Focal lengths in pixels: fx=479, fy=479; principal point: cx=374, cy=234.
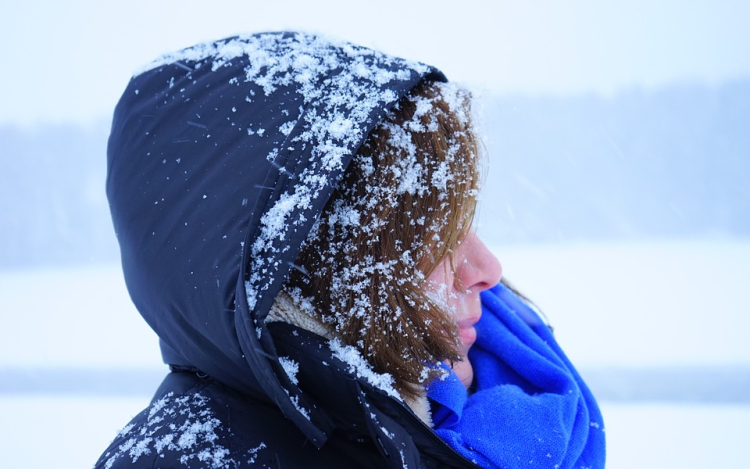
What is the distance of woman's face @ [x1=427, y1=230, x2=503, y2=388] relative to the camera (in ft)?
2.78

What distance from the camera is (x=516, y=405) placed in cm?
92

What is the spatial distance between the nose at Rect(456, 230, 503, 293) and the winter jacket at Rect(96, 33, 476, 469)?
0.29 m

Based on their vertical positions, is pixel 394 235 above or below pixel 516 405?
above

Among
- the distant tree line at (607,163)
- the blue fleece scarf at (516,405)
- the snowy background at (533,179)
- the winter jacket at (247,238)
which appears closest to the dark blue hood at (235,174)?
the winter jacket at (247,238)

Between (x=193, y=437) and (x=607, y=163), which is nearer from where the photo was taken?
(x=193, y=437)

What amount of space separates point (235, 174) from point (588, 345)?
82.1 inches

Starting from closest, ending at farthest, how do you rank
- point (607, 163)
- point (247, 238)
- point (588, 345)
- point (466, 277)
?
point (247, 238), point (466, 277), point (588, 345), point (607, 163)

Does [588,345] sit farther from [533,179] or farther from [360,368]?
[360,368]

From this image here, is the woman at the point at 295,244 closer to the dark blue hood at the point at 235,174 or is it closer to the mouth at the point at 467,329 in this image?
the dark blue hood at the point at 235,174

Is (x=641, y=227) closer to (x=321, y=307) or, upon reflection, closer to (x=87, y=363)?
(x=321, y=307)

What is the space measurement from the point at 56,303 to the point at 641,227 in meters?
3.60

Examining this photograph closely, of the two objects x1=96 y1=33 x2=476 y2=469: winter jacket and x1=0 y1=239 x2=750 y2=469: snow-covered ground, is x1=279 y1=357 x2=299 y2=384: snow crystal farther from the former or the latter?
x1=0 y1=239 x2=750 y2=469: snow-covered ground

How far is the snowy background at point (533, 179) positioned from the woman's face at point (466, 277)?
1.52 m

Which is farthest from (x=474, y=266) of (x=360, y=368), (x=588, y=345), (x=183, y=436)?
(x=588, y=345)
